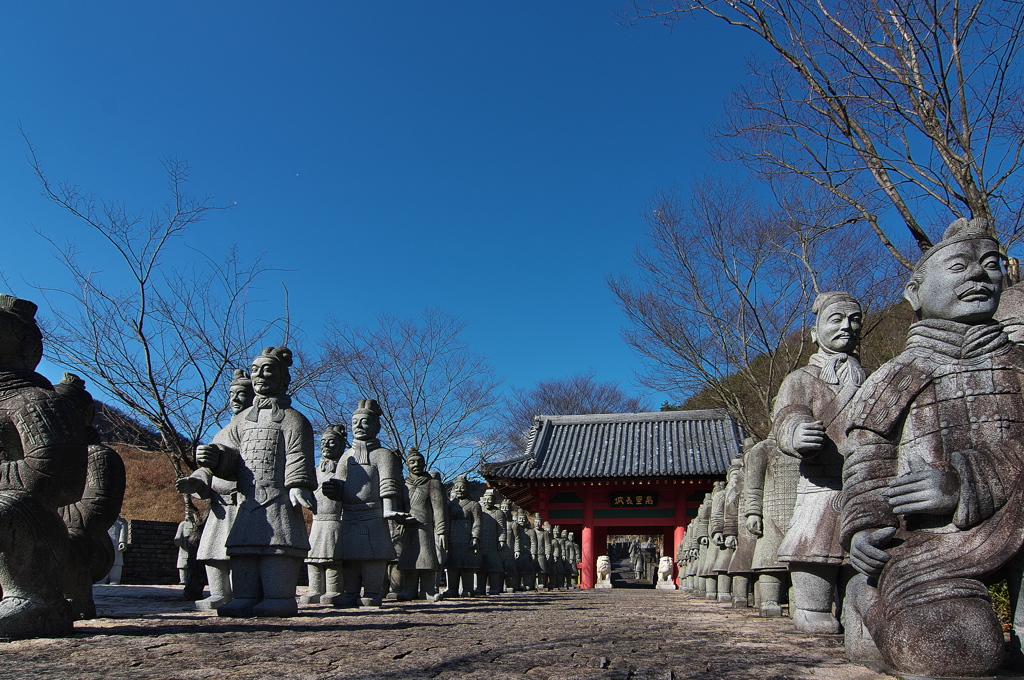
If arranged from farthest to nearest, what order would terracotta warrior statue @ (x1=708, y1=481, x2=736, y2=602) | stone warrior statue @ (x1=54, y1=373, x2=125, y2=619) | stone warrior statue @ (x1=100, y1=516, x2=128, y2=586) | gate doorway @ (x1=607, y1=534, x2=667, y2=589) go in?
gate doorway @ (x1=607, y1=534, x2=667, y2=589) → stone warrior statue @ (x1=100, y1=516, x2=128, y2=586) → terracotta warrior statue @ (x1=708, y1=481, x2=736, y2=602) → stone warrior statue @ (x1=54, y1=373, x2=125, y2=619)

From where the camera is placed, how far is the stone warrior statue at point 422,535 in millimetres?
10523

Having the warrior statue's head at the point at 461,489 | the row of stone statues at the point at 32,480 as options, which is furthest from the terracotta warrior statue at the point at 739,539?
the row of stone statues at the point at 32,480

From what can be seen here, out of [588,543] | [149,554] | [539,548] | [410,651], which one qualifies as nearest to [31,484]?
[410,651]

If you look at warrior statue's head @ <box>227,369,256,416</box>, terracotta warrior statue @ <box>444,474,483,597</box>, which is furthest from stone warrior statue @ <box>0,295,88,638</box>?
terracotta warrior statue @ <box>444,474,483,597</box>

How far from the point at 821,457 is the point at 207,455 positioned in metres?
4.69

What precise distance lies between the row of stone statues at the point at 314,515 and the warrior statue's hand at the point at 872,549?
14.2 feet

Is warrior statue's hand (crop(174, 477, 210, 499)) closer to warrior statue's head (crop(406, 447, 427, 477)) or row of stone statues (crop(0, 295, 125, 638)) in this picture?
row of stone statues (crop(0, 295, 125, 638))

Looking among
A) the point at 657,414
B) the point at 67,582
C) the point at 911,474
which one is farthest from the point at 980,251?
the point at 657,414

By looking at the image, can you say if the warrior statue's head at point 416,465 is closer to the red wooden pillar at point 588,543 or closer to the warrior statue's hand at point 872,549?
the warrior statue's hand at point 872,549

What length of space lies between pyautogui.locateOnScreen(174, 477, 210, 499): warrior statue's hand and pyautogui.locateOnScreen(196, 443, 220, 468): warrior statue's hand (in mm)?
303

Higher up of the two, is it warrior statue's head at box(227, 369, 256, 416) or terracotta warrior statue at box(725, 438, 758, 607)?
warrior statue's head at box(227, 369, 256, 416)

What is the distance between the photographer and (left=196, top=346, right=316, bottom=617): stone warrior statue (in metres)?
6.07

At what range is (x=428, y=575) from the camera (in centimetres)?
1140

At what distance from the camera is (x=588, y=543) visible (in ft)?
85.6
